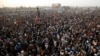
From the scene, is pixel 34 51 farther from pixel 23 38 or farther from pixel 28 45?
→ pixel 23 38

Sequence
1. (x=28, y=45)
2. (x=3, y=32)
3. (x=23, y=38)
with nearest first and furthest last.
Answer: (x=28, y=45)
(x=23, y=38)
(x=3, y=32)

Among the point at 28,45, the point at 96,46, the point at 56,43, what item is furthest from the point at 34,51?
the point at 96,46

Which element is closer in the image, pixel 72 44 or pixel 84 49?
pixel 84 49

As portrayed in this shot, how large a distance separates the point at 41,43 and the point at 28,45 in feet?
3.22

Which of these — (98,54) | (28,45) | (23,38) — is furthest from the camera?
(23,38)

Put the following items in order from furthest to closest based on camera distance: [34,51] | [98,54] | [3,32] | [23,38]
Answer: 1. [3,32]
2. [23,38]
3. [34,51]
4. [98,54]

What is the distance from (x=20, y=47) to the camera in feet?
42.3

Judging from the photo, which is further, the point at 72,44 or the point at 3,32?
the point at 3,32

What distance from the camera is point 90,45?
1266 cm

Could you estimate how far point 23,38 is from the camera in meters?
14.4

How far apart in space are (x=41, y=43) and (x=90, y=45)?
332 cm

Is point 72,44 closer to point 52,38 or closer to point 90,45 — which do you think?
point 90,45

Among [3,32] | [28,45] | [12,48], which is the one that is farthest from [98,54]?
[3,32]

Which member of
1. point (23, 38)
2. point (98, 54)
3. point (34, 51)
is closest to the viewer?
point (98, 54)
